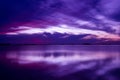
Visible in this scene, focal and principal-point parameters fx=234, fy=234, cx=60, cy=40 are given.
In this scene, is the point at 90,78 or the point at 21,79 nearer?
the point at 21,79

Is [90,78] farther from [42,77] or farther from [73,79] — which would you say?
[42,77]

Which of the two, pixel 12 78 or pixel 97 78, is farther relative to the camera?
pixel 97 78

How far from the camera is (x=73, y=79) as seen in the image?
5.41 metres

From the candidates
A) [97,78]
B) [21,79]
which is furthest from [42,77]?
[97,78]

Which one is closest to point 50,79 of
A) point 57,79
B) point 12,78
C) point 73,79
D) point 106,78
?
point 57,79

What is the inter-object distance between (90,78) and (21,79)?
1.65 m

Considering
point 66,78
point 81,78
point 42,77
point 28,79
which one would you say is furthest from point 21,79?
point 81,78

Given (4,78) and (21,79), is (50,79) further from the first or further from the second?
(4,78)

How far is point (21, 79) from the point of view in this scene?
5.32 metres

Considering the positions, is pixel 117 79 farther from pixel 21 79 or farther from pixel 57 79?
pixel 21 79

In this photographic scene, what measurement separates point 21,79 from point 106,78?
6.60 ft

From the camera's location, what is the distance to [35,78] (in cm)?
549

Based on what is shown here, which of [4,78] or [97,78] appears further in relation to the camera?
[97,78]

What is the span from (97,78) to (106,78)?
0.73ft
